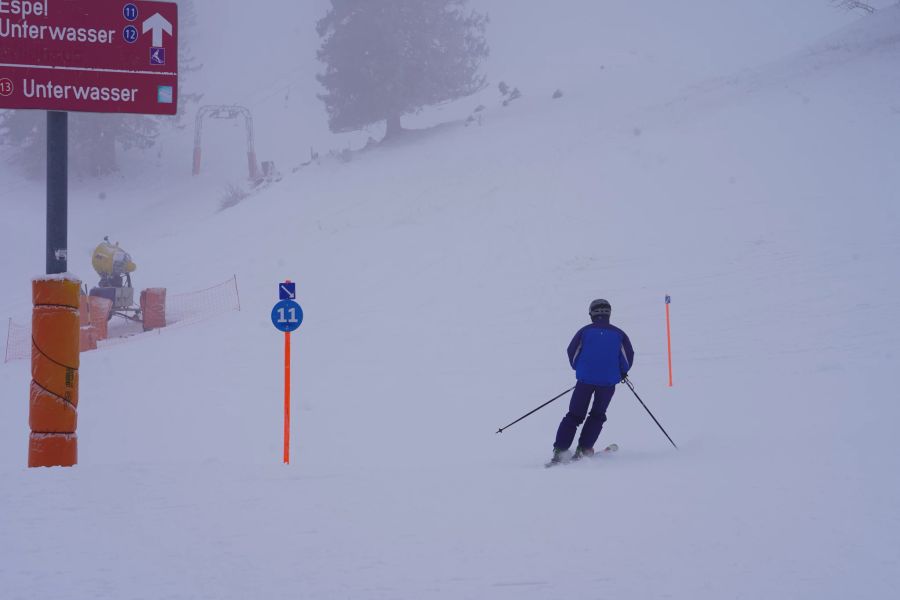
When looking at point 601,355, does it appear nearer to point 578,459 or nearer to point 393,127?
point 578,459

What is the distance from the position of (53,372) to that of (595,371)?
5275 mm

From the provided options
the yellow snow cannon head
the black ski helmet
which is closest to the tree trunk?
the yellow snow cannon head

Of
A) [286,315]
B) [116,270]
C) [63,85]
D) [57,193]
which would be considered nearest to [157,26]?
[63,85]

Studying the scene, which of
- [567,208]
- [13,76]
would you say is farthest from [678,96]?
[13,76]

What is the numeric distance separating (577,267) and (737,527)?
1516cm

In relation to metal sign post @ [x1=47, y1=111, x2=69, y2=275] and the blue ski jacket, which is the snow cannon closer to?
metal sign post @ [x1=47, y1=111, x2=69, y2=275]

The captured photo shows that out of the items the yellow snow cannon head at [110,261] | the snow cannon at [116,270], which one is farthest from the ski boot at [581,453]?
the yellow snow cannon head at [110,261]

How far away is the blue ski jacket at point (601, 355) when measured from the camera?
347 inches

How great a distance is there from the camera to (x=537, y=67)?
6128 centimetres

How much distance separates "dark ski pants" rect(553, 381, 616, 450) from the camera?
873 centimetres

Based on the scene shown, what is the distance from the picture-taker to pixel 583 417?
29.3 feet

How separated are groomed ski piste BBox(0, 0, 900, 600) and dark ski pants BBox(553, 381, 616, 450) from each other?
33cm

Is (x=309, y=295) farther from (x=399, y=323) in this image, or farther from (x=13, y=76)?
(x=13, y=76)

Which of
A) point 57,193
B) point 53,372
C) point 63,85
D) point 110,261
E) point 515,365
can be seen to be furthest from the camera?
point 110,261
